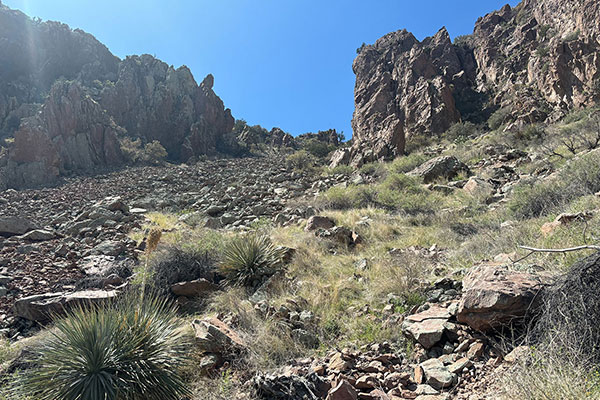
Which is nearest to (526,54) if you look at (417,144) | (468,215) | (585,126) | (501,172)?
(417,144)

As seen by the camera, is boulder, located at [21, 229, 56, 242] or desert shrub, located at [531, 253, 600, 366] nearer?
desert shrub, located at [531, 253, 600, 366]

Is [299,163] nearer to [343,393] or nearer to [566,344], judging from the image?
[343,393]

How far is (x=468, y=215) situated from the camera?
324 inches

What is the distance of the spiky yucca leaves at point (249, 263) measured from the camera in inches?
225

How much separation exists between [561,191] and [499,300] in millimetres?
5472

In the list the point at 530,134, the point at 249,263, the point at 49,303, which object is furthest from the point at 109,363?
the point at 530,134

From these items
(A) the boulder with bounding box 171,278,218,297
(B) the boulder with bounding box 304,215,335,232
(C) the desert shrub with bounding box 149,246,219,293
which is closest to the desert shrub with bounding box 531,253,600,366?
(A) the boulder with bounding box 171,278,218,297

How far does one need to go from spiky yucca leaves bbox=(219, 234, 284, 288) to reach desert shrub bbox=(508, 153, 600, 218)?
207 inches

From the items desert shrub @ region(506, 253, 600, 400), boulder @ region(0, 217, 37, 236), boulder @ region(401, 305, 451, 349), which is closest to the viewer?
desert shrub @ region(506, 253, 600, 400)

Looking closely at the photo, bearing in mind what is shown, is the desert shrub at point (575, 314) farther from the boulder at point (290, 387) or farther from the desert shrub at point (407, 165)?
the desert shrub at point (407, 165)

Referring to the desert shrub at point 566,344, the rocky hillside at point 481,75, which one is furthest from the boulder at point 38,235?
the rocky hillside at point 481,75

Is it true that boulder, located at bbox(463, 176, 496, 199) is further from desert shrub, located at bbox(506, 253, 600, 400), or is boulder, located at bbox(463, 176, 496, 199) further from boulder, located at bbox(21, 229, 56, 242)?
boulder, located at bbox(21, 229, 56, 242)

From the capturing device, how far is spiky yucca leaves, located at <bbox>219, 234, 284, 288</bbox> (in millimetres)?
5711

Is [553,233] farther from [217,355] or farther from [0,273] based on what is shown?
[0,273]
